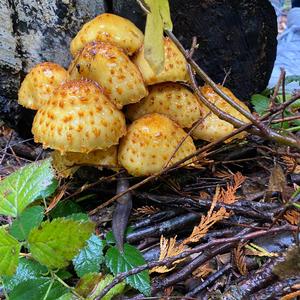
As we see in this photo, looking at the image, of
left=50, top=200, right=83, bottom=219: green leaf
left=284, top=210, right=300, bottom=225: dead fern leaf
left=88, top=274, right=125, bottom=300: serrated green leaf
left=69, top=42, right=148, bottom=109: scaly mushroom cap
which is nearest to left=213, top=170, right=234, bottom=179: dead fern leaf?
left=284, top=210, right=300, bottom=225: dead fern leaf

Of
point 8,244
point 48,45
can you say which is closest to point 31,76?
point 48,45

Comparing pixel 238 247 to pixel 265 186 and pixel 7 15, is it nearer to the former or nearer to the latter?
pixel 265 186

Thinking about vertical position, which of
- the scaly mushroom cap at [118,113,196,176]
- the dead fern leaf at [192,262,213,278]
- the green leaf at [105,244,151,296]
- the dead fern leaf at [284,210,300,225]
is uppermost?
the scaly mushroom cap at [118,113,196,176]

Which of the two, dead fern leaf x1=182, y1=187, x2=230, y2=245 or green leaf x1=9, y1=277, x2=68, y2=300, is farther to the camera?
dead fern leaf x1=182, y1=187, x2=230, y2=245

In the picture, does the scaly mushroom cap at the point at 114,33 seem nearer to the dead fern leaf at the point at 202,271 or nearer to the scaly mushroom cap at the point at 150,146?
the scaly mushroom cap at the point at 150,146

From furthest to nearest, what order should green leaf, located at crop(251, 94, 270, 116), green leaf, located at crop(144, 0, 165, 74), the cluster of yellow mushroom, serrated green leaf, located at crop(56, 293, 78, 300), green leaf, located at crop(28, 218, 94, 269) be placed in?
green leaf, located at crop(251, 94, 270, 116)
the cluster of yellow mushroom
serrated green leaf, located at crop(56, 293, 78, 300)
green leaf, located at crop(28, 218, 94, 269)
green leaf, located at crop(144, 0, 165, 74)

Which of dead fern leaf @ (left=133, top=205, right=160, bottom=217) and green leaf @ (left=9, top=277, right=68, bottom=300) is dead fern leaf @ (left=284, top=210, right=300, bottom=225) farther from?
green leaf @ (left=9, top=277, right=68, bottom=300)
